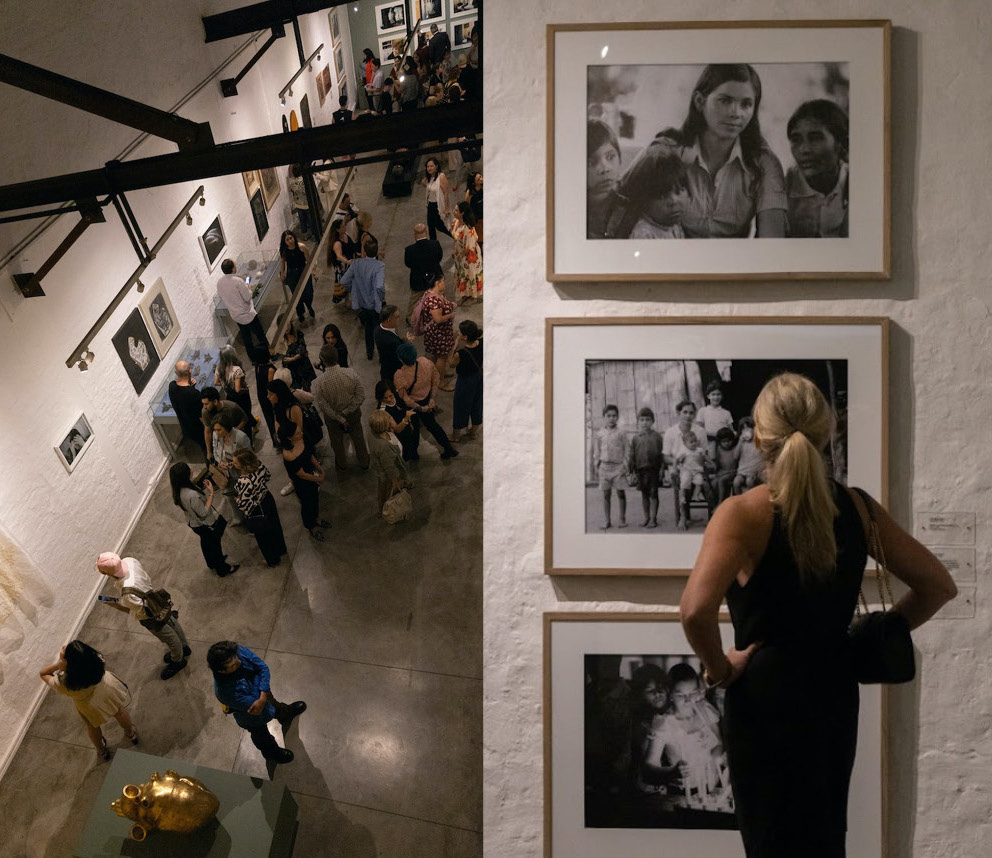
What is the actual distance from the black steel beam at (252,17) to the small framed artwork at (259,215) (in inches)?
76.0

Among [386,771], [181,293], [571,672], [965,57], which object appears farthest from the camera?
[181,293]

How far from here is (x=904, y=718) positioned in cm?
253

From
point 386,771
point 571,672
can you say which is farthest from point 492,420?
point 386,771

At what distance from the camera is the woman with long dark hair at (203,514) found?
5.30 m

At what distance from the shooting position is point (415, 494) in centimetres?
669

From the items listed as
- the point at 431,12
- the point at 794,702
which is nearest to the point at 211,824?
the point at 794,702

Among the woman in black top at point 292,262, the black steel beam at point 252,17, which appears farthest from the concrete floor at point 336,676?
the black steel beam at point 252,17

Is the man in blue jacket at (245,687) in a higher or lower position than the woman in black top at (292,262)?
lower

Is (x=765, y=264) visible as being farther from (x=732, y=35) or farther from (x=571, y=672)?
(x=571, y=672)

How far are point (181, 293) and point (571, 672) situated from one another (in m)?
6.67

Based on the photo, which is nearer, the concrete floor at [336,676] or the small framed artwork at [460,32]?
the concrete floor at [336,676]

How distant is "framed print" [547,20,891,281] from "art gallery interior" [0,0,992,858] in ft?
0.27

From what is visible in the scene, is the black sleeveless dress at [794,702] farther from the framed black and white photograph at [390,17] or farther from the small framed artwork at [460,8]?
the small framed artwork at [460,8]

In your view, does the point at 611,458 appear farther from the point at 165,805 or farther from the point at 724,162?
the point at 165,805
